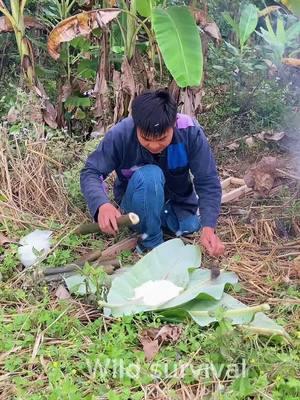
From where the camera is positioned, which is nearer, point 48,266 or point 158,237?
point 48,266

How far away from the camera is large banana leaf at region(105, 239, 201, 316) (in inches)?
91.7

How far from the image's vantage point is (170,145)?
274 cm

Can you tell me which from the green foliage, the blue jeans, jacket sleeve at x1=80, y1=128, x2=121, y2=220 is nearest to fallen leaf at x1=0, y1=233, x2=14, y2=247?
jacket sleeve at x1=80, y1=128, x2=121, y2=220

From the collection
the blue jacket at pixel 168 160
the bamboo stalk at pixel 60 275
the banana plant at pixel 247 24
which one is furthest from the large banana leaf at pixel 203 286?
Answer: the banana plant at pixel 247 24

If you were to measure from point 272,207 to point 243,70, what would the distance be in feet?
5.33

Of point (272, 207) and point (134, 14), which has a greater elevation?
point (134, 14)

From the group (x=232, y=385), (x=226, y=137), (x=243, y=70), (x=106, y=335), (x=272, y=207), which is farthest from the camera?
(x=243, y=70)

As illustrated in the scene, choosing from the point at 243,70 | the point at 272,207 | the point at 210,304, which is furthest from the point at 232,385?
the point at 243,70

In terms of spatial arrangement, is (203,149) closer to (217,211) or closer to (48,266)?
(217,211)

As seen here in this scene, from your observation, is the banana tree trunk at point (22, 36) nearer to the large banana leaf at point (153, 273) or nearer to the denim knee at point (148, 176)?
the denim knee at point (148, 176)

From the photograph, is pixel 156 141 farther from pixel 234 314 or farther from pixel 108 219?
pixel 234 314

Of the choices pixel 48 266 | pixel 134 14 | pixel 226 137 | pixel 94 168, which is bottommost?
pixel 226 137

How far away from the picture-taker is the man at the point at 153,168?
254cm

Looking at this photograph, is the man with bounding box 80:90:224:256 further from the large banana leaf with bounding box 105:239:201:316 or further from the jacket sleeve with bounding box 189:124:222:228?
the large banana leaf with bounding box 105:239:201:316
